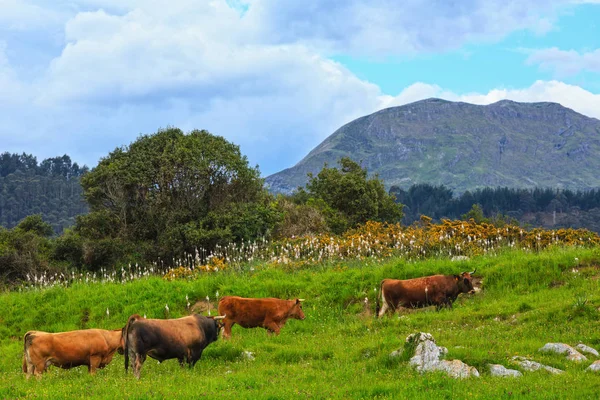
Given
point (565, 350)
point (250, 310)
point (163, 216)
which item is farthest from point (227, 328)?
point (163, 216)

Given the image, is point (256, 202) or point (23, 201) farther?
point (23, 201)

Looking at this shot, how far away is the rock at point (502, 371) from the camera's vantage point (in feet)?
40.2

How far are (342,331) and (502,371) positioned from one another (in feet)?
21.9

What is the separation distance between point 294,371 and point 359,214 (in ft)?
130

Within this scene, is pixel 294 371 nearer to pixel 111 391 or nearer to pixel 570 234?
pixel 111 391

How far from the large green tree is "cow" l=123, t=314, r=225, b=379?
72.3 ft

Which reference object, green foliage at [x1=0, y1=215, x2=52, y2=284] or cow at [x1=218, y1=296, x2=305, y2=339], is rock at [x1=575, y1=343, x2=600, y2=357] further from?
green foliage at [x1=0, y1=215, x2=52, y2=284]

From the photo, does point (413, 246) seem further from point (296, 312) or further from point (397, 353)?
point (397, 353)

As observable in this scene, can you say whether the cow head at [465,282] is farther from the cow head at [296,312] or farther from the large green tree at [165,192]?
the large green tree at [165,192]

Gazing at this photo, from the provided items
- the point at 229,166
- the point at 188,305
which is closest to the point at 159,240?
the point at 229,166

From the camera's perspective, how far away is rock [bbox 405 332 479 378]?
12.3 metres

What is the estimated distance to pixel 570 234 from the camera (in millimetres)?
27734

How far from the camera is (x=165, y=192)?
39719mm

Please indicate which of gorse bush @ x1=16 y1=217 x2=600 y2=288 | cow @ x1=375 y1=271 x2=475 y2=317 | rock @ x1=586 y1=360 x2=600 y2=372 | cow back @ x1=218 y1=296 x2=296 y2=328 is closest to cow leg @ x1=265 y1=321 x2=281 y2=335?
cow back @ x1=218 y1=296 x2=296 y2=328
